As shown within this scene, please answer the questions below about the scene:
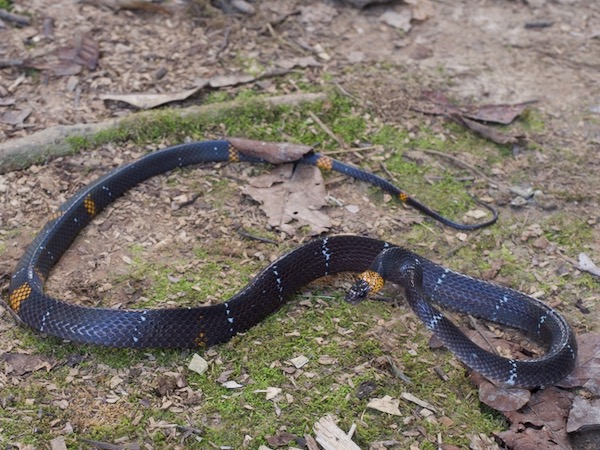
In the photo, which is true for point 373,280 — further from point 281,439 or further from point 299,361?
point 281,439

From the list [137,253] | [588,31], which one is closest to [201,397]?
[137,253]

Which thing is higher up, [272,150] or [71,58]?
A: [71,58]

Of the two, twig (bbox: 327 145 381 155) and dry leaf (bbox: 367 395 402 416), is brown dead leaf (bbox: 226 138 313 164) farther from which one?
dry leaf (bbox: 367 395 402 416)

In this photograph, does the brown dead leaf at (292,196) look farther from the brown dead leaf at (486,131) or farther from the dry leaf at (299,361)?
the brown dead leaf at (486,131)

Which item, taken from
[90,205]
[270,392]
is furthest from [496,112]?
[270,392]

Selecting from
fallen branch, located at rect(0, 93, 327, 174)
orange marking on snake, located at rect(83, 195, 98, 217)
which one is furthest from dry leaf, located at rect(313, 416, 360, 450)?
fallen branch, located at rect(0, 93, 327, 174)

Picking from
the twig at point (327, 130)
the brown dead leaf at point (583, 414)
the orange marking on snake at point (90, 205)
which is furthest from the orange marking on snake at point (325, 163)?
the brown dead leaf at point (583, 414)

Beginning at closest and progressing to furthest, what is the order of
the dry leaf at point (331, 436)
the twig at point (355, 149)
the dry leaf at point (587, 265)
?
the dry leaf at point (331, 436) < the dry leaf at point (587, 265) < the twig at point (355, 149)

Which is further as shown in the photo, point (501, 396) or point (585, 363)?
point (585, 363)
